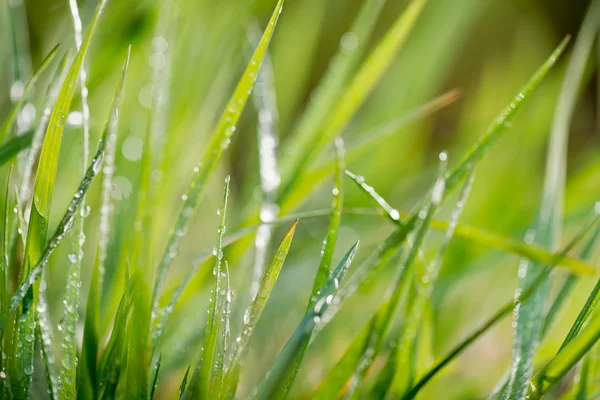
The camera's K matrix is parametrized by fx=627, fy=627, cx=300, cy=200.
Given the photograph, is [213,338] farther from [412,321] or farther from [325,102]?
[325,102]

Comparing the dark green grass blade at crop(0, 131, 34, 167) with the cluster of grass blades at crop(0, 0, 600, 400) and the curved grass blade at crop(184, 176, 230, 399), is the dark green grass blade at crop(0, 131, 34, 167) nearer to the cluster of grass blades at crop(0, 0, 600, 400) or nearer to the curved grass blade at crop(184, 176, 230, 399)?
the cluster of grass blades at crop(0, 0, 600, 400)

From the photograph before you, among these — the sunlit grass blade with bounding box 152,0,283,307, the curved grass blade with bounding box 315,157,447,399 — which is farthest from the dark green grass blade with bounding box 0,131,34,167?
the curved grass blade with bounding box 315,157,447,399

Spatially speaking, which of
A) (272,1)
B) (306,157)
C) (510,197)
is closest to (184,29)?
(272,1)

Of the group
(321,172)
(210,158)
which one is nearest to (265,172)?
(321,172)

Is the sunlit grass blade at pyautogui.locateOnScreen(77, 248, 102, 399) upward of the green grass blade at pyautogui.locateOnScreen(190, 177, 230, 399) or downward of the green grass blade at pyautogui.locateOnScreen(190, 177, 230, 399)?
upward

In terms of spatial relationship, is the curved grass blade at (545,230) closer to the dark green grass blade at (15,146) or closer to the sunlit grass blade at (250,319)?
the sunlit grass blade at (250,319)

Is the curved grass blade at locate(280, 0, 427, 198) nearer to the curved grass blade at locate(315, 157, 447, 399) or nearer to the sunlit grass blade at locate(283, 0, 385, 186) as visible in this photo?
the sunlit grass blade at locate(283, 0, 385, 186)

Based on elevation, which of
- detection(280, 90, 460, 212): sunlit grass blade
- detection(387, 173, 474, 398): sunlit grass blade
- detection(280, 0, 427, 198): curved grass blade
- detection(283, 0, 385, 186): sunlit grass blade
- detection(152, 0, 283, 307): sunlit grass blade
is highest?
detection(283, 0, 385, 186): sunlit grass blade

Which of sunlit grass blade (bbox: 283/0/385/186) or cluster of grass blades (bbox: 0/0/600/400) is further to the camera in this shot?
sunlit grass blade (bbox: 283/0/385/186)
